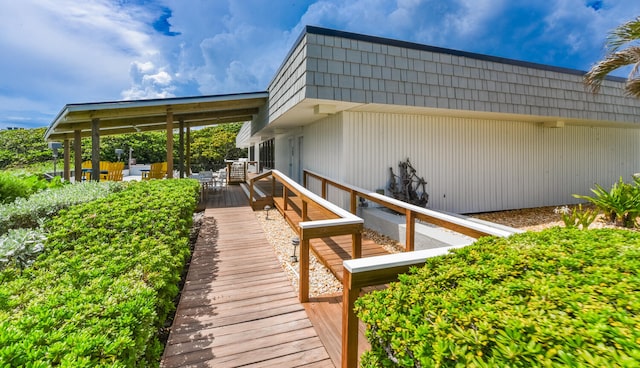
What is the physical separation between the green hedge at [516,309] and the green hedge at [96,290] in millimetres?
1339

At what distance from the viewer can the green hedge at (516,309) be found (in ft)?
2.93

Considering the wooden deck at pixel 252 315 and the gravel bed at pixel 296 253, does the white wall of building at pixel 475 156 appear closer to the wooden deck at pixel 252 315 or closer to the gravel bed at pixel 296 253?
the gravel bed at pixel 296 253

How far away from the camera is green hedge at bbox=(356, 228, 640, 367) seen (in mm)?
892

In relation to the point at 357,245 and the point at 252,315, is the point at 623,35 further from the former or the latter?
the point at 252,315

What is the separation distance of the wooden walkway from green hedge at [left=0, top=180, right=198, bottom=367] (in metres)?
0.41

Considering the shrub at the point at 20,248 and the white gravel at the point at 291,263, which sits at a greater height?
the shrub at the point at 20,248

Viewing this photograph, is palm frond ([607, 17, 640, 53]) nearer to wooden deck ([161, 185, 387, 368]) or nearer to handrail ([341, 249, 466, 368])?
wooden deck ([161, 185, 387, 368])

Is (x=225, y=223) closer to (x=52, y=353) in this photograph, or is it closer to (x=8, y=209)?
(x=8, y=209)

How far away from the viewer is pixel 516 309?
1.09 metres

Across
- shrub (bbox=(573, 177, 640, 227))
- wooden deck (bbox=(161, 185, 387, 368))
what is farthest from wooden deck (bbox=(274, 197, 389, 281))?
shrub (bbox=(573, 177, 640, 227))

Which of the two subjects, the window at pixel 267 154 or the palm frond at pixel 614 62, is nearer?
the palm frond at pixel 614 62

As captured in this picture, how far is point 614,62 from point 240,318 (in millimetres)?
9178

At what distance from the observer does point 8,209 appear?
3852 millimetres

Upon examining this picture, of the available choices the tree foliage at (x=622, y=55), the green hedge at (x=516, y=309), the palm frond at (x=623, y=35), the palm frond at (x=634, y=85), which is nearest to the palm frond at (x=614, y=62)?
the tree foliage at (x=622, y=55)
